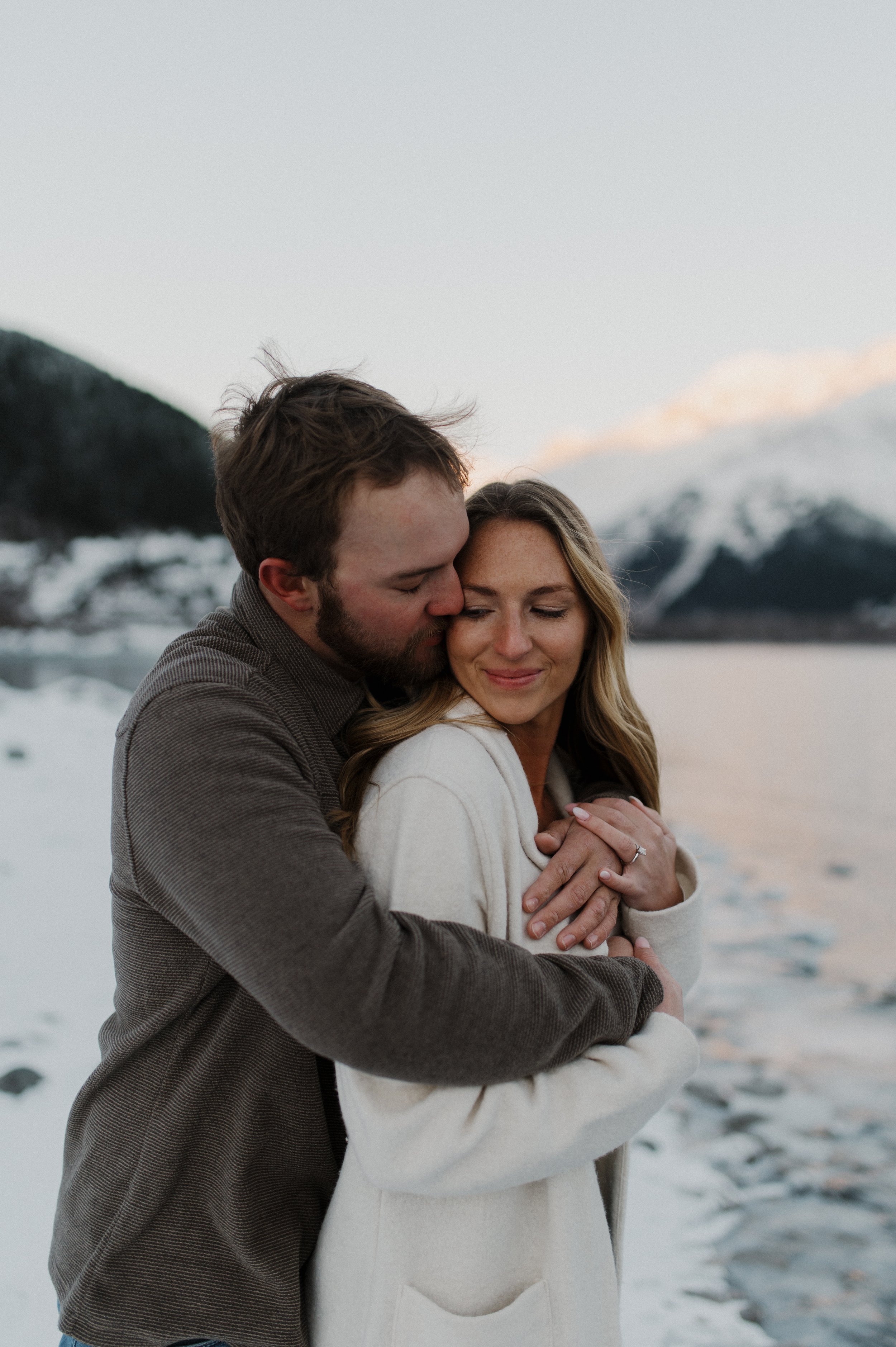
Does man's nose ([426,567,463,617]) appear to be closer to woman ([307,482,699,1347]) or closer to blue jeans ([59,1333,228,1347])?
woman ([307,482,699,1347])

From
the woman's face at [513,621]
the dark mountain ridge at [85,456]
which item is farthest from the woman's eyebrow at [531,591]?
the dark mountain ridge at [85,456]

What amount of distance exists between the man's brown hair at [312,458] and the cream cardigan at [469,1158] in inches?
18.5

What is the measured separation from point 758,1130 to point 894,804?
8.75m

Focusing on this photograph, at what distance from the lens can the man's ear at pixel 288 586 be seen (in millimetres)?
1814

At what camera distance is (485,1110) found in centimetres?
139

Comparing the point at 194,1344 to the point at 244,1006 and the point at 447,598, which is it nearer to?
the point at 244,1006

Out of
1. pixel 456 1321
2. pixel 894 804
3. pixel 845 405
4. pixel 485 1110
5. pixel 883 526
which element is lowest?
pixel 894 804

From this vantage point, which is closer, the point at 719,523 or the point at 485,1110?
the point at 485,1110

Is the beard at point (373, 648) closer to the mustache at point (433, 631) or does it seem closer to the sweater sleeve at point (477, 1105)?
the mustache at point (433, 631)

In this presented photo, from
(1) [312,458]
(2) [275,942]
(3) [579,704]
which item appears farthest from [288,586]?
(3) [579,704]

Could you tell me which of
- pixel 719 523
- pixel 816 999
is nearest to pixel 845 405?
pixel 719 523

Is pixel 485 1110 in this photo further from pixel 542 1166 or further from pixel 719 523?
pixel 719 523

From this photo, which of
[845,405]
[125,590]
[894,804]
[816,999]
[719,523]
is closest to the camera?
[816,999]

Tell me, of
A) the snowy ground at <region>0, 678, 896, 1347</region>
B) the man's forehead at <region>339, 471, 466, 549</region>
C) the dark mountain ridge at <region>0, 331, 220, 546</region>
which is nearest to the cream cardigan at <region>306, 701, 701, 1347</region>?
the man's forehead at <region>339, 471, 466, 549</region>
